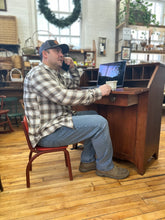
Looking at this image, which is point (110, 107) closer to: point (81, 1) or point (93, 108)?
point (93, 108)

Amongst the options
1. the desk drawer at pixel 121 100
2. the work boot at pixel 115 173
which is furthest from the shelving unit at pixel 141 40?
the work boot at pixel 115 173

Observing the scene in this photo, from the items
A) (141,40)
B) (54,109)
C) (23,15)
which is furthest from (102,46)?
(54,109)

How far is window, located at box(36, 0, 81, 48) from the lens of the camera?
4.11m

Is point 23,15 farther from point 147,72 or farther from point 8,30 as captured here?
point 147,72

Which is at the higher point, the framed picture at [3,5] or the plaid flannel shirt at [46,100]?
the framed picture at [3,5]

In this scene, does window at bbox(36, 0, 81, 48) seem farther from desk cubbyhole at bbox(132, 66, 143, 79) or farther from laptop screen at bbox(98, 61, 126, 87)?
desk cubbyhole at bbox(132, 66, 143, 79)

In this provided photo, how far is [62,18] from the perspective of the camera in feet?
13.3

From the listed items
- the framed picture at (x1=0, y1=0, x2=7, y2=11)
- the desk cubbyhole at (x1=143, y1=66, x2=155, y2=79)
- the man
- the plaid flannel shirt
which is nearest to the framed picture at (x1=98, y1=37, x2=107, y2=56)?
the framed picture at (x1=0, y1=0, x2=7, y2=11)

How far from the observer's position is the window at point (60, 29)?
411 centimetres

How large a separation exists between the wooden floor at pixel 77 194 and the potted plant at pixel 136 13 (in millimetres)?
3514

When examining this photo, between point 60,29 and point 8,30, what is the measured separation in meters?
1.36

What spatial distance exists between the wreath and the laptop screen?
2939mm

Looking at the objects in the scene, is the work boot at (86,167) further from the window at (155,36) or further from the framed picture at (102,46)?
the window at (155,36)

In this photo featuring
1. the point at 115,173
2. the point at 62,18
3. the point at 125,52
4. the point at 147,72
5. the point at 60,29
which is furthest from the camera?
the point at 60,29
